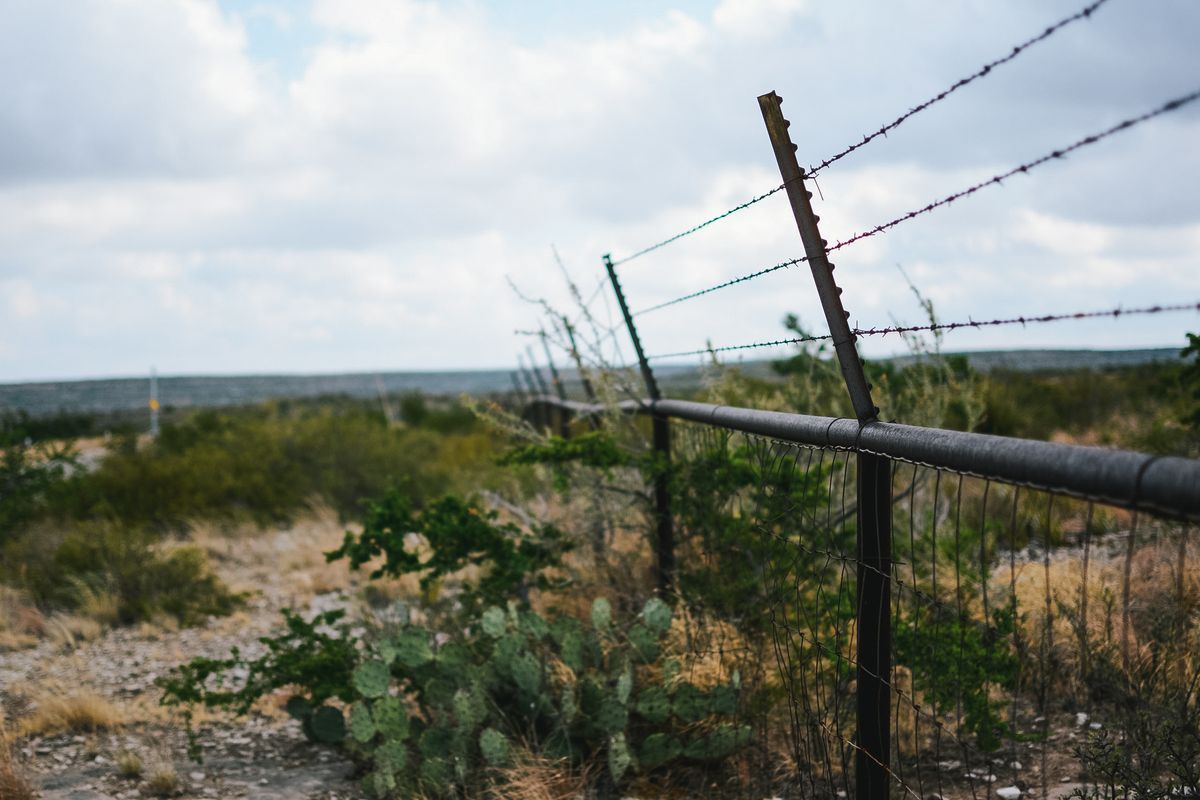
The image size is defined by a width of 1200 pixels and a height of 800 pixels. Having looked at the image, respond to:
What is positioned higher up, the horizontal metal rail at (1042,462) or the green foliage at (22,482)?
the horizontal metal rail at (1042,462)

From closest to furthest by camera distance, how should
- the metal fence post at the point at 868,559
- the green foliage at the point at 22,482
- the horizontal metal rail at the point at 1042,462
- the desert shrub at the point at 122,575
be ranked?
the horizontal metal rail at the point at 1042,462
the metal fence post at the point at 868,559
the desert shrub at the point at 122,575
the green foliage at the point at 22,482

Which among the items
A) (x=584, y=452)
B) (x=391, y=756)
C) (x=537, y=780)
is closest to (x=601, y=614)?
(x=537, y=780)

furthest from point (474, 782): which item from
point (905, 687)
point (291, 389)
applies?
point (291, 389)

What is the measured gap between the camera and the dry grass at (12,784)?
4410 millimetres

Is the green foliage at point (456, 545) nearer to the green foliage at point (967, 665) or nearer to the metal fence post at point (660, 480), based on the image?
the metal fence post at point (660, 480)

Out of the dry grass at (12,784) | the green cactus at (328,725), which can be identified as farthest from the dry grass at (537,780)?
the dry grass at (12,784)

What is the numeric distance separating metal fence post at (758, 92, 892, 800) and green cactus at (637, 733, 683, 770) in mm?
1427

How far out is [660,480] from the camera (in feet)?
17.5

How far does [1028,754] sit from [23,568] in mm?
9024

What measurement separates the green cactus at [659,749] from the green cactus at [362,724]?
1204mm

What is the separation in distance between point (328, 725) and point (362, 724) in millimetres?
765

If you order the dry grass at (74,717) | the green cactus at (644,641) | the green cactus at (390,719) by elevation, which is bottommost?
the dry grass at (74,717)

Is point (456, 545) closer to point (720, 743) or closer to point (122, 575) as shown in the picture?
point (720, 743)

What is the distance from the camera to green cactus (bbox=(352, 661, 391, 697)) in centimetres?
454
